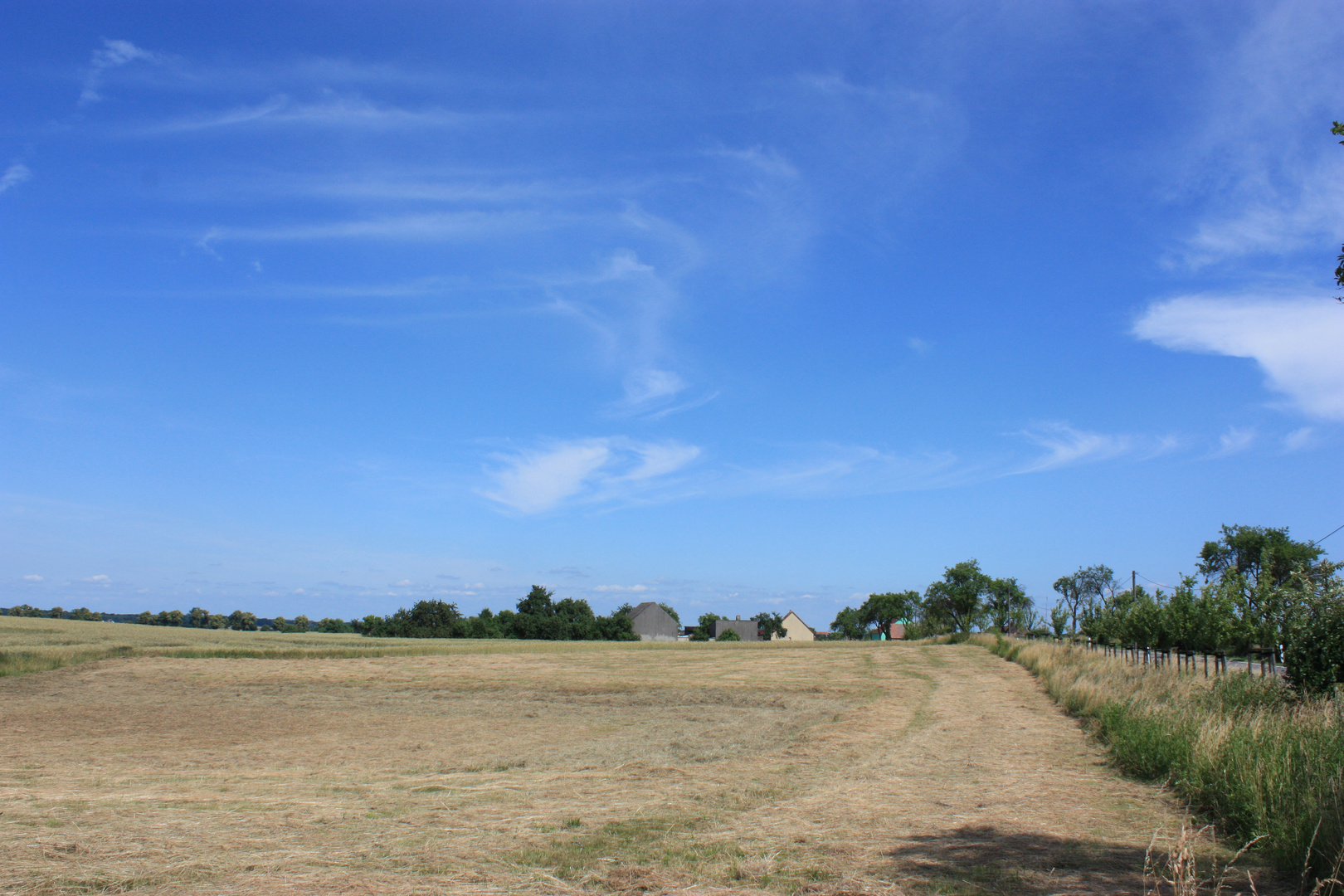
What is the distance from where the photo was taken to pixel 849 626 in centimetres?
17162

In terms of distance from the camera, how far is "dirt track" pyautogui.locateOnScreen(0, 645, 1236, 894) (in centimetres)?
715

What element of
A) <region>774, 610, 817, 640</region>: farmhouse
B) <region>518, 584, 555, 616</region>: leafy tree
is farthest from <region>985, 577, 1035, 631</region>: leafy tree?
<region>518, 584, 555, 616</region>: leafy tree

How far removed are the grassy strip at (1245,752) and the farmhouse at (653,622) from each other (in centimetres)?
11049

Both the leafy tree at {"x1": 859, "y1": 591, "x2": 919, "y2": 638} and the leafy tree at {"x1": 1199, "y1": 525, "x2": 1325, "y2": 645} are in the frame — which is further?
the leafy tree at {"x1": 859, "y1": 591, "x2": 919, "y2": 638}

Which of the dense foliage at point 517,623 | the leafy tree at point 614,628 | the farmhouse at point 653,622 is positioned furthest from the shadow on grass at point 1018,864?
the farmhouse at point 653,622

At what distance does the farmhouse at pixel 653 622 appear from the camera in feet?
417

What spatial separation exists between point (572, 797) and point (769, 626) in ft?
496

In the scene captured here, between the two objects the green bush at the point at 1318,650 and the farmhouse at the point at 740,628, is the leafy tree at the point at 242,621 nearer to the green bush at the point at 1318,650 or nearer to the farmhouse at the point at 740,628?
the farmhouse at the point at 740,628

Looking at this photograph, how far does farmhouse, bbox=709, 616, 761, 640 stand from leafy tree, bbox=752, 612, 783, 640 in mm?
3781

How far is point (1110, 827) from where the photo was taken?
29.6 ft

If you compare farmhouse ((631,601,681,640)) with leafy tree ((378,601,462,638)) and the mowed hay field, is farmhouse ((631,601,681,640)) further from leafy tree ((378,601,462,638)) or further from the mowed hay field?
the mowed hay field

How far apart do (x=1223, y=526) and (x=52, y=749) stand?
133 m

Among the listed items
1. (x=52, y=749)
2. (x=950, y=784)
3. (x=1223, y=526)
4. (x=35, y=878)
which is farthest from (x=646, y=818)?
(x=1223, y=526)

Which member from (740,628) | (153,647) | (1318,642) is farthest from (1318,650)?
(740,628)
